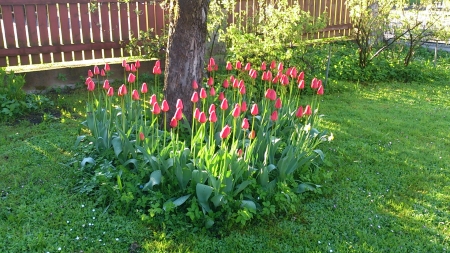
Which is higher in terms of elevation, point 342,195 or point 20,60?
point 20,60

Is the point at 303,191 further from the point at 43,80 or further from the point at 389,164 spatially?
the point at 43,80

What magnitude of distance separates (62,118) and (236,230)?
355 cm

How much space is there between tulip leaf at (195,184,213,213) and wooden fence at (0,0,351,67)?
4.44 m

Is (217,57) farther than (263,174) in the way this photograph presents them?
Yes

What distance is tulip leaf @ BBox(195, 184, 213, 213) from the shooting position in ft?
11.2

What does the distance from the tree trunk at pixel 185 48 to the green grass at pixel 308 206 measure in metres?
1.35

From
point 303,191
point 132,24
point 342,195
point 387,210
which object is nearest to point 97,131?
point 303,191

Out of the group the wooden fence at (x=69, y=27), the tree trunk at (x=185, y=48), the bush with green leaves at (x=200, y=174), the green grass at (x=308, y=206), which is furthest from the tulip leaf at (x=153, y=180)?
the wooden fence at (x=69, y=27)

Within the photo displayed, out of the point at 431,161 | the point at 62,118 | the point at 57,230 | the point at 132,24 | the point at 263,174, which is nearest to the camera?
the point at 57,230

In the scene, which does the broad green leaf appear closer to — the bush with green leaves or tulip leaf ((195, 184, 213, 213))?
the bush with green leaves

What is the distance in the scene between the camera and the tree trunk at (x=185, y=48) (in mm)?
4714

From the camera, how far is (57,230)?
3.34 m

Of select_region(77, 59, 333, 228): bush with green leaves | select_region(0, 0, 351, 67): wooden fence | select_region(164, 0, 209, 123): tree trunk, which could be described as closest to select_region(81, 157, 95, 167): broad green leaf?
select_region(77, 59, 333, 228): bush with green leaves

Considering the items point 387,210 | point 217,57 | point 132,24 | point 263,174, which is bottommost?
point 387,210
